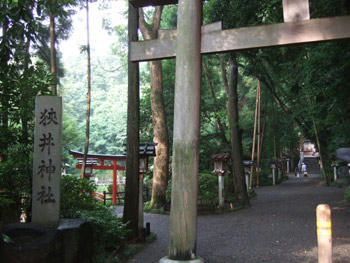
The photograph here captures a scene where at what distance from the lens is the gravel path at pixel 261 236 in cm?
752

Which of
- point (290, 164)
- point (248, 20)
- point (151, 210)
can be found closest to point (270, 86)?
point (248, 20)

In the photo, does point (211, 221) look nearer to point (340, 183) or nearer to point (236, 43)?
point (236, 43)

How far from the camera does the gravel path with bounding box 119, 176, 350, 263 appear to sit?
7524 mm

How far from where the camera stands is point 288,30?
580 cm

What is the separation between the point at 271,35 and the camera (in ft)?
19.3

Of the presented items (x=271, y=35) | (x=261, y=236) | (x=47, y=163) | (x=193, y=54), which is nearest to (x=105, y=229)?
(x=47, y=163)

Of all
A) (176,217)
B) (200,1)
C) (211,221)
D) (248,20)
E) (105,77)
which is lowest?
(211,221)

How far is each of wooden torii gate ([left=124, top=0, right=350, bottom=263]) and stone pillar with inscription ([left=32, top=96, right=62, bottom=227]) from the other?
2085 millimetres

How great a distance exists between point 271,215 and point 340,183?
13.1 meters

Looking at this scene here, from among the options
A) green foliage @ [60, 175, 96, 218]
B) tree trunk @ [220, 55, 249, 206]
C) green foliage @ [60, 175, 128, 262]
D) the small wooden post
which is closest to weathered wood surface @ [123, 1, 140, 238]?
green foliage @ [60, 175, 128, 262]

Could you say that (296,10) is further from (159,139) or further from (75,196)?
(159,139)

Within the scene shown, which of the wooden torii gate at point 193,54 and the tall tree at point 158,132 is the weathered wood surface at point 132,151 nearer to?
the wooden torii gate at point 193,54

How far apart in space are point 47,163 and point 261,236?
20.6 feet

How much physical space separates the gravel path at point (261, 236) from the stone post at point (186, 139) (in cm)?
212
